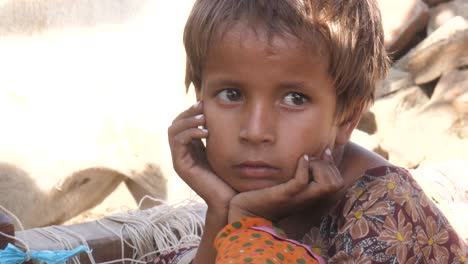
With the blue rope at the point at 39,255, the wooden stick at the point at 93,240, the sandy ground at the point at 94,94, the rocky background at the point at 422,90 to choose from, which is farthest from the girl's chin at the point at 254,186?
the rocky background at the point at 422,90

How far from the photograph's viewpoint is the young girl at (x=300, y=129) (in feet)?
5.33

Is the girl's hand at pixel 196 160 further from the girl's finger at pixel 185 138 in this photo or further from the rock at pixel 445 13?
the rock at pixel 445 13

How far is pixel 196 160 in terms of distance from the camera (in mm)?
1911

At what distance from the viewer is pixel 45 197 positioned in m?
3.82

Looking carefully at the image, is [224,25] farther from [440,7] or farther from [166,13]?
[440,7]

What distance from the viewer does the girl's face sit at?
162 cm

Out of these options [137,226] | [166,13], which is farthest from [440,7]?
[137,226]

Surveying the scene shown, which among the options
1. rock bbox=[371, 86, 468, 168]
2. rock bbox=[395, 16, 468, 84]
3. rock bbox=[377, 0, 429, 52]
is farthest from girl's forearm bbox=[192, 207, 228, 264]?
rock bbox=[377, 0, 429, 52]

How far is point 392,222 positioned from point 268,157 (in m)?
0.29

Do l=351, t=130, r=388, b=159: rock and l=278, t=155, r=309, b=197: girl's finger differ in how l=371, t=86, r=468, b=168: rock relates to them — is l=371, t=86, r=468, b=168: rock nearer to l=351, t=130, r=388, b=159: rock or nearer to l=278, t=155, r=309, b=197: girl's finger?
l=351, t=130, r=388, b=159: rock

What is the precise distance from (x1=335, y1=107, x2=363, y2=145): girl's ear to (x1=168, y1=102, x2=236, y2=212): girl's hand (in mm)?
273

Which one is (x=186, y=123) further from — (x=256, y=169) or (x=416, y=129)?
(x=416, y=129)

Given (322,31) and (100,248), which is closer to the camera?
(322,31)

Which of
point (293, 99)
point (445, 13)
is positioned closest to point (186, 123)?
point (293, 99)
